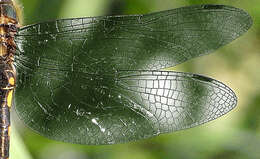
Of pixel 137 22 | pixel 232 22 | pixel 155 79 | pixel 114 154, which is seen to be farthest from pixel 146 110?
pixel 114 154

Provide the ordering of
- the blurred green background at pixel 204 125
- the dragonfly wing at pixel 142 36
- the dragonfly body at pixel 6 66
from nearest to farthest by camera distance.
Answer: the dragonfly wing at pixel 142 36 < the dragonfly body at pixel 6 66 < the blurred green background at pixel 204 125

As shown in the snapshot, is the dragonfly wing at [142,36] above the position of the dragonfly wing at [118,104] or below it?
above

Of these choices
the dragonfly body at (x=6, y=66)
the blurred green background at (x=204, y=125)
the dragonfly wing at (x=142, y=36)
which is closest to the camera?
the dragonfly wing at (x=142, y=36)

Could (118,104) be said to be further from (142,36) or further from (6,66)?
(6,66)

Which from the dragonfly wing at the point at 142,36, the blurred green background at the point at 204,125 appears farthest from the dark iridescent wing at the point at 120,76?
the blurred green background at the point at 204,125

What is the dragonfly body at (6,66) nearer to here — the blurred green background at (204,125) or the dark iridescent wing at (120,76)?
the dark iridescent wing at (120,76)

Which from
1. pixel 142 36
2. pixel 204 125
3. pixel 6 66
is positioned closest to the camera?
pixel 142 36

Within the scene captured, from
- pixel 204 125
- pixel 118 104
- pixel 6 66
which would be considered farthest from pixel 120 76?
pixel 204 125
